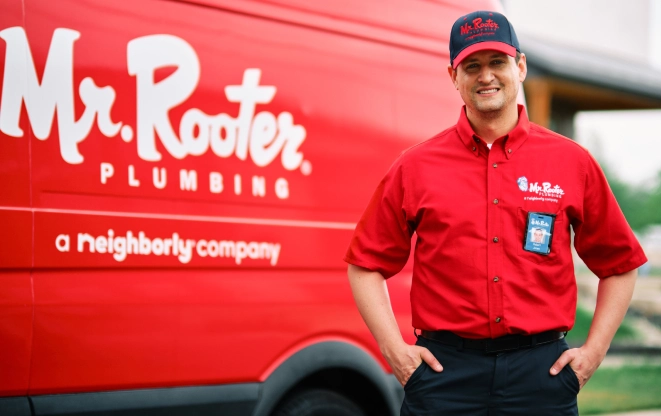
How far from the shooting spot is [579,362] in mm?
2340

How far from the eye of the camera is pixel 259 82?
138 inches

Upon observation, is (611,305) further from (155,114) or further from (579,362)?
(155,114)

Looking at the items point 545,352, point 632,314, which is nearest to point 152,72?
point 545,352

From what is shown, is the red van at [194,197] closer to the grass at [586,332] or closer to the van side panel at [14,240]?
the van side panel at [14,240]

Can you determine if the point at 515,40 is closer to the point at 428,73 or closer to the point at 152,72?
the point at 152,72

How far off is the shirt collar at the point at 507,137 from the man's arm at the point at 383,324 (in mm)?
472

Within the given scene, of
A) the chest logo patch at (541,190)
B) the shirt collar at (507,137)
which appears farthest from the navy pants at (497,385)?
the shirt collar at (507,137)

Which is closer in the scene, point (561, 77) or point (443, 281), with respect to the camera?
point (443, 281)

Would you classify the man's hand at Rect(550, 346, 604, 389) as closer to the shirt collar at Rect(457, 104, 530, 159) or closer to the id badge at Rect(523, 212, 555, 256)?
the id badge at Rect(523, 212, 555, 256)

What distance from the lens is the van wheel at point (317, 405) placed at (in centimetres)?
358

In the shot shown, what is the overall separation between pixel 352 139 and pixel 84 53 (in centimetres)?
126

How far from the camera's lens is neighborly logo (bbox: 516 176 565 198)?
234 cm

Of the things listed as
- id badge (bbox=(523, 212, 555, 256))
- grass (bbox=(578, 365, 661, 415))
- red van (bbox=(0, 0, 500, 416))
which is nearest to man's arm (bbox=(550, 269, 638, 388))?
id badge (bbox=(523, 212, 555, 256))

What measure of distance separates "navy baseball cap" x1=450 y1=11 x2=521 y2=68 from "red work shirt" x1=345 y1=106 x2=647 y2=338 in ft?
0.68
